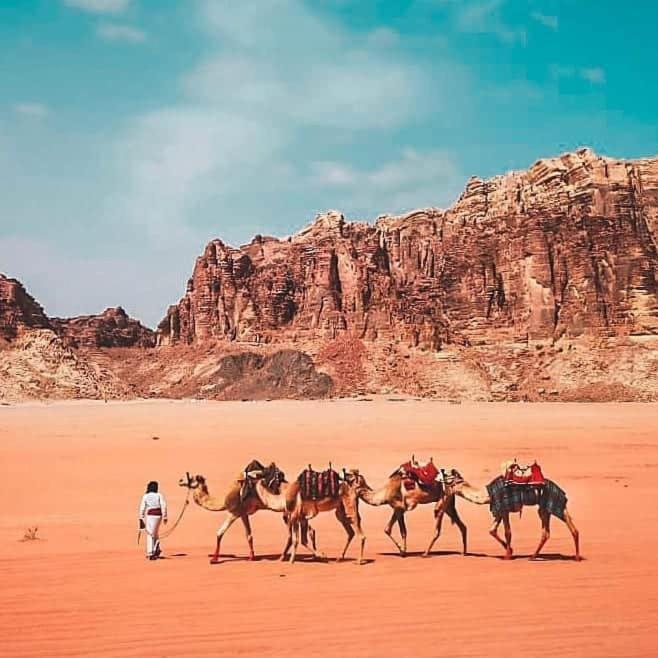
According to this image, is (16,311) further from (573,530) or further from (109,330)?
(109,330)

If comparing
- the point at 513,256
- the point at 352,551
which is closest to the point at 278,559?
the point at 352,551

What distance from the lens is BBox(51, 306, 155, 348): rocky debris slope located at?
163 metres

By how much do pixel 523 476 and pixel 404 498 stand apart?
1.64 meters

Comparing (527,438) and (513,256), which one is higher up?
(513,256)

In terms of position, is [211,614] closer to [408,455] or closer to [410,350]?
[408,455]

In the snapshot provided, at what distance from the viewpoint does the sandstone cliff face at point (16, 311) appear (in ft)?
208

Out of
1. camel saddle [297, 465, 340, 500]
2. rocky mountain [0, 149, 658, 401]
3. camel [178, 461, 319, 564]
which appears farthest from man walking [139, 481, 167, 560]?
rocky mountain [0, 149, 658, 401]

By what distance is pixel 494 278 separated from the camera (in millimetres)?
107125

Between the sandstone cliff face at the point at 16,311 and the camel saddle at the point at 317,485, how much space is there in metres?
57.6

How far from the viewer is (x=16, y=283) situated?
2672 inches

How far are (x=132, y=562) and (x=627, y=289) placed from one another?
3764 inches

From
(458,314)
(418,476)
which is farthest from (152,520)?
(458,314)

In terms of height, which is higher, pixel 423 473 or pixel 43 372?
pixel 43 372

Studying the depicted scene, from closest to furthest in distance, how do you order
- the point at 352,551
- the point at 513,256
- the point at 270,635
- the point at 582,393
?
the point at 270,635 < the point at 352,551 < the point at 582,393 < the point at 513,256
